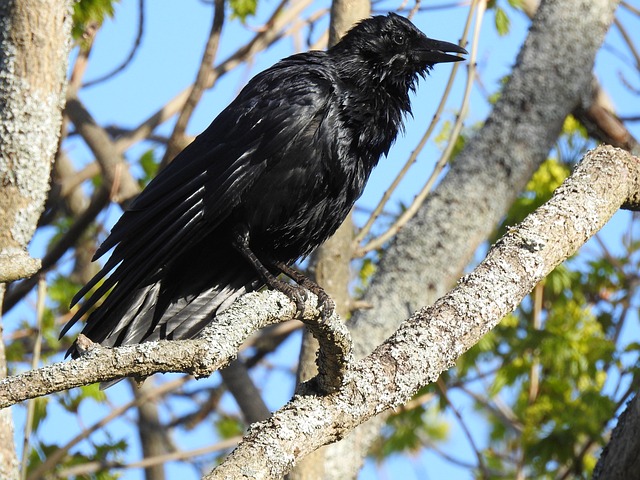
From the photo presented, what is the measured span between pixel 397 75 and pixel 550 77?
1885 mm

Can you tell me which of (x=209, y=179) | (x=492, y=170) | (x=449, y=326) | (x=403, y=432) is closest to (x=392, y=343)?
(x=449, y=326)

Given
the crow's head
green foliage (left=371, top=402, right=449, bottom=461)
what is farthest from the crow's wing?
green foliage (left=371, top=402, right=449, bottom=461)

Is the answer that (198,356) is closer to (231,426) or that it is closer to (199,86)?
(199,86)

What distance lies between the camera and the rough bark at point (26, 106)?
4082 mm

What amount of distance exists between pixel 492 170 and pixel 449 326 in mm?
2778

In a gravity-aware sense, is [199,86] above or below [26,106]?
above

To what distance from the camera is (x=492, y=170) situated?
5863 millimetres

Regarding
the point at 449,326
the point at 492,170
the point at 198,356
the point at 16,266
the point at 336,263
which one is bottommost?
the point at 198,356

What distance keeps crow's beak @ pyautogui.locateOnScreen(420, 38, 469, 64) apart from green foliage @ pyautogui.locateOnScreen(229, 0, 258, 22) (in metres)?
2.08

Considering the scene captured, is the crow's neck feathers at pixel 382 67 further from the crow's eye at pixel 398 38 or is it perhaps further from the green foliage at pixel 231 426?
the green foliage at pixel 231 426

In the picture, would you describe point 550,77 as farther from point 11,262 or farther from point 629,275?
point 11,262

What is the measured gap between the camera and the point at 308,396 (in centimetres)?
309

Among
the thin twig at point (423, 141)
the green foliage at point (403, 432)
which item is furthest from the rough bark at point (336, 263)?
the green foliage at point (403, 432)

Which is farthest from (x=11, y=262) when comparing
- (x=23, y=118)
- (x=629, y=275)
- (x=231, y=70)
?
(x=629, y=275)
